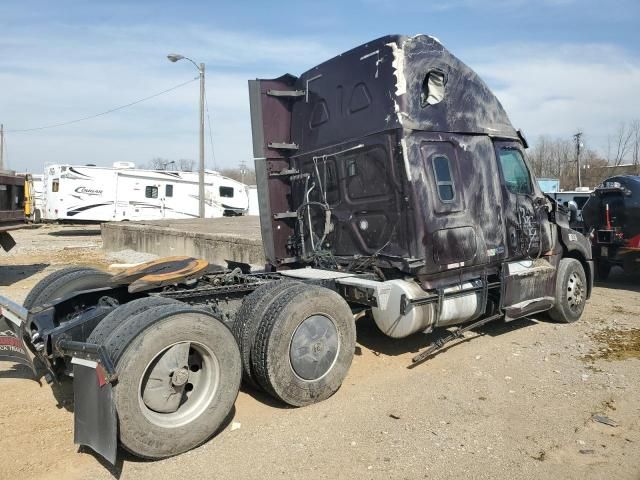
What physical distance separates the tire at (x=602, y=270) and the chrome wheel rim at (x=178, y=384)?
368 inches

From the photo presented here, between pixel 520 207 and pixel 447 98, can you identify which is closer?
pixel 447 98

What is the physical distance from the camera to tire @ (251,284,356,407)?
156 inches

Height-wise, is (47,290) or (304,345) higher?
(47,290)

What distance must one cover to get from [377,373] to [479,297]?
1.49 meters

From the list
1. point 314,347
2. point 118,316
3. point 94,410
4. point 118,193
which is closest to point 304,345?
point 314,347

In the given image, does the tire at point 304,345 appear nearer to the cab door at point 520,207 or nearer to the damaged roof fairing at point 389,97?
the damaged roof fairing at point 389,97

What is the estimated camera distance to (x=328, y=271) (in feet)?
18.8

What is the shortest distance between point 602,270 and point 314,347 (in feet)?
28.7

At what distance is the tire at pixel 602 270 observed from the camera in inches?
412

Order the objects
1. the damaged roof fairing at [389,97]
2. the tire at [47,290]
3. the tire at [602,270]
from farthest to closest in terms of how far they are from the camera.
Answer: the tire at [602,270], the damaged roof fairing at [389,97], the tire at [47,290]

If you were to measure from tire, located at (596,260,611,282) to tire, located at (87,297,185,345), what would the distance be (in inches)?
374

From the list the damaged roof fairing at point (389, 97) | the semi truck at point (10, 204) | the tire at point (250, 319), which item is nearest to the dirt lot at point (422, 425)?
the tire at point (250, 319)

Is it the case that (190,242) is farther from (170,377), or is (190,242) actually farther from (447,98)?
(170,377)

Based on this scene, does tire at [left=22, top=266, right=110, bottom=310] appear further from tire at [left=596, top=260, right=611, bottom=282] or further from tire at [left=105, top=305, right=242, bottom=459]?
tire at [left=596, top=260, right=611, bottom=282]
